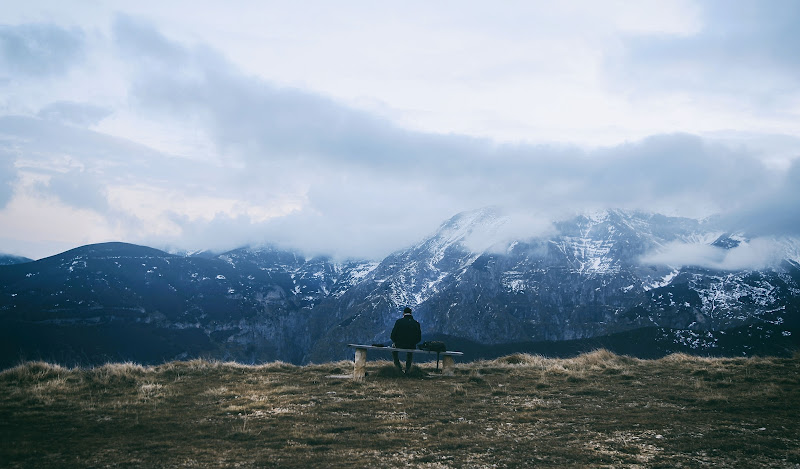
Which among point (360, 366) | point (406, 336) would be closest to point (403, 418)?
point (360, 366)

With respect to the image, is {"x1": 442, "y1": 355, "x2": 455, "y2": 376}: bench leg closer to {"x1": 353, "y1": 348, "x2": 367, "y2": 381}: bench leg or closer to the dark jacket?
the dark jacket

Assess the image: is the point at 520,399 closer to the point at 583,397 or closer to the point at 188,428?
the point at 583,397

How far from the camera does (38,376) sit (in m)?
17.5

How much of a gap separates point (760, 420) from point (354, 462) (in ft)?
30.9

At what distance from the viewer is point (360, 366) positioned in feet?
63.5

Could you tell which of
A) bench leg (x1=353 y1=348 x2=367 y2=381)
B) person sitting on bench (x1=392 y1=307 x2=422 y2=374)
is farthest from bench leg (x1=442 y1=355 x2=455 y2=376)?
bench leg (x1=353 y1=348 x2=367 y2=381)

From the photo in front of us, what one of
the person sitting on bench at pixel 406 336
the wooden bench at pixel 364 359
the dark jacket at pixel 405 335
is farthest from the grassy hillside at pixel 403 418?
the dark jacket at pixel 405 335

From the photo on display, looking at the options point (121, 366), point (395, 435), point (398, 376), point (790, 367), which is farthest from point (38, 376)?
point (790, 367)

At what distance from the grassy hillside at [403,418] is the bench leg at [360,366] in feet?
1.28

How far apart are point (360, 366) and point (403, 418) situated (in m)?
7.00

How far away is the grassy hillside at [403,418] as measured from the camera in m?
9.46

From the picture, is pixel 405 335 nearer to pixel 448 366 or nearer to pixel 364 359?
pixel 364 359

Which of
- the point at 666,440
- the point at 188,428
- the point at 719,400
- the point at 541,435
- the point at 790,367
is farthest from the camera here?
the point at 790,367

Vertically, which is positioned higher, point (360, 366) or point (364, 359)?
point (364, 359)
